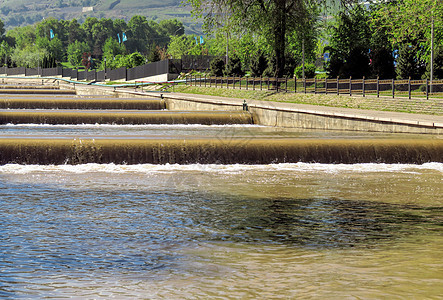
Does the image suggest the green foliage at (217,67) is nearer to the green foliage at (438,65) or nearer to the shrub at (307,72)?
the shrub at (307,72)

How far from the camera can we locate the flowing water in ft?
27.3

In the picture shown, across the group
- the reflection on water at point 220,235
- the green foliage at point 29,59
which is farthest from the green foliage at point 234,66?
the green foliage at point 29,59

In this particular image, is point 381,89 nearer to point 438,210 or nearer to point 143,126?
point 143,126

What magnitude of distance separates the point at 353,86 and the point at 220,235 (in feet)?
98.0

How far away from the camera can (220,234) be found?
36.4 ft

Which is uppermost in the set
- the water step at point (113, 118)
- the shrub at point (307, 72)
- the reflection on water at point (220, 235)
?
the shrub at point (307, 72)

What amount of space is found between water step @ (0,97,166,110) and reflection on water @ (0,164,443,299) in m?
26.6

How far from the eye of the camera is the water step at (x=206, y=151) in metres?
20.0

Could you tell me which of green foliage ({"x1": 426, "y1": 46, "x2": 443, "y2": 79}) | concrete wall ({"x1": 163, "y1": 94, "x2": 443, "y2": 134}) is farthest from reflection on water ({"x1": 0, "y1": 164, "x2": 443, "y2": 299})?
green foliage ({"x1": 426, "y1": 46, "x2": 443, "y2": 79})

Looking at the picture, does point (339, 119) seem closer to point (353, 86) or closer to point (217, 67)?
point (353, 86)

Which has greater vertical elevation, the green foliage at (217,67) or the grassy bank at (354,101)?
the green foliage at (217,67)

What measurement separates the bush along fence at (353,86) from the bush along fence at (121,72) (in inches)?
1081

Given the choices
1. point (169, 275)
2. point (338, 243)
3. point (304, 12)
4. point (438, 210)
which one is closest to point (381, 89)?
point (304, 12)

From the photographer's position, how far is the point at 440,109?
97.1ft
